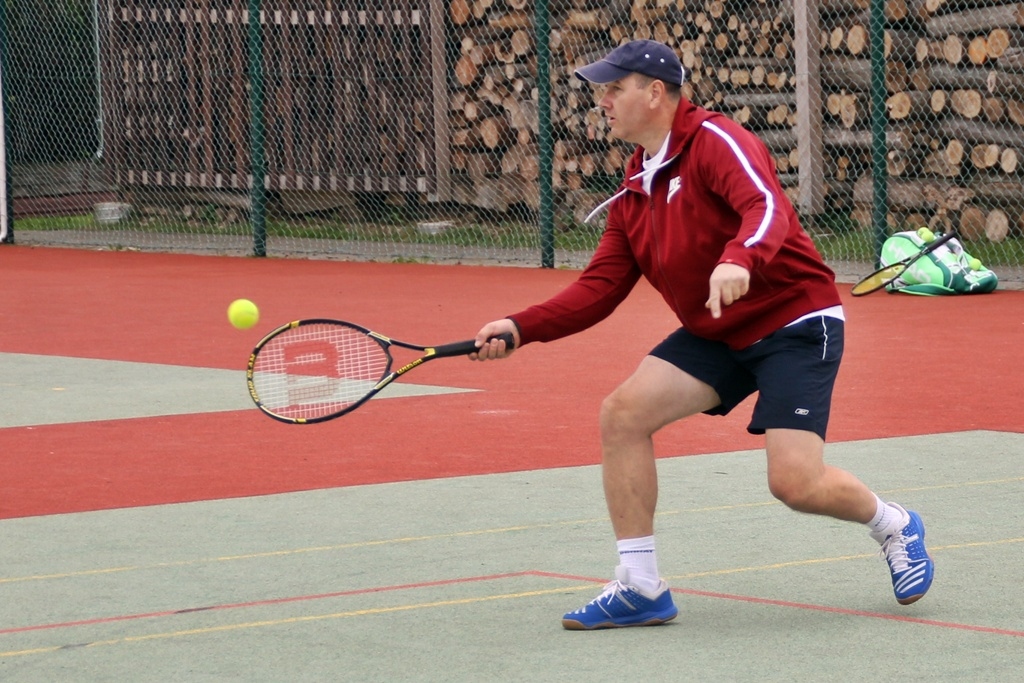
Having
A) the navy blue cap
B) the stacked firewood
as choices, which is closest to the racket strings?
the navy blue cap

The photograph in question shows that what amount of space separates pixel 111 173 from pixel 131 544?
52.5ft

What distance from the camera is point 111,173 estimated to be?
21141 millimetres

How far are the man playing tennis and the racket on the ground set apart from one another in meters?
7.54

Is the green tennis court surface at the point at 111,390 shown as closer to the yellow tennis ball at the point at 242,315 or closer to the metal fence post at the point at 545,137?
the yellow tennis ball at the point at 242,315

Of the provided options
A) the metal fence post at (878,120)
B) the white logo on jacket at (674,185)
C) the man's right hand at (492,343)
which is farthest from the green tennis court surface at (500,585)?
the metal fence post at (878,120)

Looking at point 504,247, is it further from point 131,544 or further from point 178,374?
point 131,544

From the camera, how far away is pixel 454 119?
18.1m

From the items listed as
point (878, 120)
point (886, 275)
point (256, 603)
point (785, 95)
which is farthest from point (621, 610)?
point (785, 95)

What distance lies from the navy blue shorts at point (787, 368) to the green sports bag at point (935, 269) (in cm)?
795

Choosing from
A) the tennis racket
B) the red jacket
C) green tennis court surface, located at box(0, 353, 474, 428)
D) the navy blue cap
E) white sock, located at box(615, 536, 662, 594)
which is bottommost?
green tennis court surface, located at box(0, 353, 474, 428)

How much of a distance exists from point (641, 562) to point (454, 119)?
13.8 m

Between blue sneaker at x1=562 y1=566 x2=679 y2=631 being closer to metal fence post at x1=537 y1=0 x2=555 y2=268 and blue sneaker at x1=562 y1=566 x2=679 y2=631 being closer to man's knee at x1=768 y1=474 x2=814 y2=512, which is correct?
man's knee at x1=768 y1=474 x2=814 y2=512

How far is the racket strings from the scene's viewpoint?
4992mm

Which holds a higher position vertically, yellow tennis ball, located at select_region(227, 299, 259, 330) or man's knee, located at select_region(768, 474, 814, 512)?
yellow tennis ball, located at select_region(227, 299, 259, 330)
